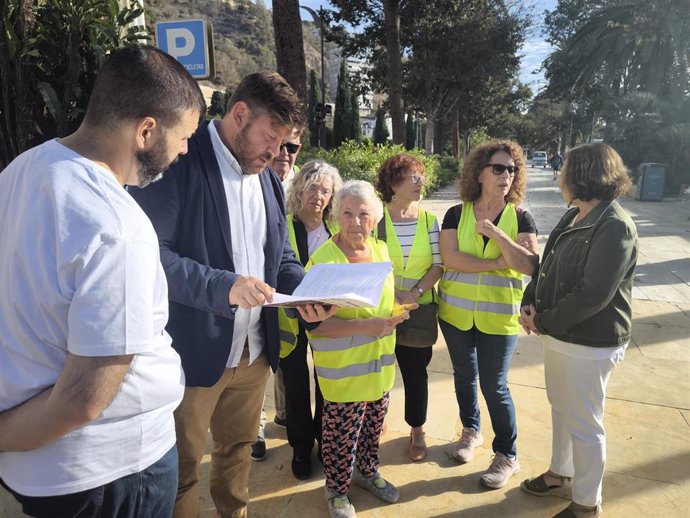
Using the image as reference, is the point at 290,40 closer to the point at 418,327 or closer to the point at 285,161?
the point at 285,161

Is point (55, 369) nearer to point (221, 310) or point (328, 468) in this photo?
point (221, 310)

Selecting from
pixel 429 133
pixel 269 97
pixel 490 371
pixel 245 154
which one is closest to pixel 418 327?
pixel 490 371

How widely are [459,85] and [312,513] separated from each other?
82.4ft

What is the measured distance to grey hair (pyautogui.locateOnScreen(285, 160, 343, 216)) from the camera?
2920 millimetres

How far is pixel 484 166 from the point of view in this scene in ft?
9.33

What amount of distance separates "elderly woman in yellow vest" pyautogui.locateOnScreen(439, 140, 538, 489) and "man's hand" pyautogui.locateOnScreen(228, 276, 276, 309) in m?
1.46

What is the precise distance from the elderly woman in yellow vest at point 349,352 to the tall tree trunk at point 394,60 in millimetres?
13603

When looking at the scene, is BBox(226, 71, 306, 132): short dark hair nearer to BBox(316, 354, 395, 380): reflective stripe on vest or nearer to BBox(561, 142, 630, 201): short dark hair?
BBox(316, 354, 395, 380): reflective stripe on vest

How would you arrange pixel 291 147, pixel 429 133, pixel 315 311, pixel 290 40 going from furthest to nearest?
pixel 429 133
pixel 290 40
pixel 291 147
pixel 315 311

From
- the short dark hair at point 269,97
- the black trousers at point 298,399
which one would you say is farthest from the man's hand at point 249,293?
the black trousers at point 298,399

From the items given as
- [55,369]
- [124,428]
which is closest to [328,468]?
[124,428]

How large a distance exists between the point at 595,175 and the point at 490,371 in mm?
1169

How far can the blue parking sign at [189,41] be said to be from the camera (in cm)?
488

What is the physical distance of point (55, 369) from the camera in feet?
3.45
